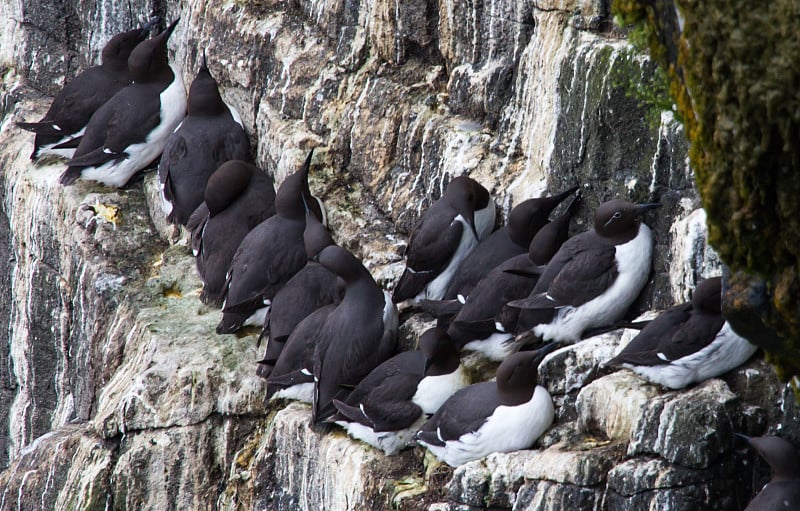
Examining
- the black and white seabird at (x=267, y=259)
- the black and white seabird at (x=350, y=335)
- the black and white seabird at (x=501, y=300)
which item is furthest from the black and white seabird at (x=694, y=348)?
the black and white seabird at (x=267, y=259)

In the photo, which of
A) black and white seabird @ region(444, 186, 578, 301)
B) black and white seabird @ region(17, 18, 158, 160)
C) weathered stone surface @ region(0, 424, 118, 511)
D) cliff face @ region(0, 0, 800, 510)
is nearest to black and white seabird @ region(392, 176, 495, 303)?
black and white seabird @ region(444, 186, 578, 301)

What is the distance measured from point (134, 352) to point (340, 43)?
8.87 ft

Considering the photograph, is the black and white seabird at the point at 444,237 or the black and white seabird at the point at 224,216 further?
the black and white seabird at the point at 224,216

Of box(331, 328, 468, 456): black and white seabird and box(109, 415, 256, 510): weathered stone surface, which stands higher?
box(331, 328, 468, 456): black and white seabird

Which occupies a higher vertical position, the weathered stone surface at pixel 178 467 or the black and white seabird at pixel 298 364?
the black and white seabird at pixel 298 364

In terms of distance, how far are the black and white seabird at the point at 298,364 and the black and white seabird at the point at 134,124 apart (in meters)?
3.10

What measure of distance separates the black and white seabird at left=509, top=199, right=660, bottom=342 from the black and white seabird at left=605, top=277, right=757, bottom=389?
648mm

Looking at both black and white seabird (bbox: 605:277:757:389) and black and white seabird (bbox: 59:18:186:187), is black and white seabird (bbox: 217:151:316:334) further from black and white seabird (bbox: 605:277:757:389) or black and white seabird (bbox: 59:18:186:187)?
black and white seabird (bbox: 605:277:757:389)

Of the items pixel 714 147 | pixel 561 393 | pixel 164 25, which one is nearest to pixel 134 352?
pixel 561 393

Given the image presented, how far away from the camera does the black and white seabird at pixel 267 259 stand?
768 centimetres

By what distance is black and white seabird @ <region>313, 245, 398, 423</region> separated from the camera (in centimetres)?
661

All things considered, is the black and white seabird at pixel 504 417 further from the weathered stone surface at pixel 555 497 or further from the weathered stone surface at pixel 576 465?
the weathered stone surface at pixel 555 497

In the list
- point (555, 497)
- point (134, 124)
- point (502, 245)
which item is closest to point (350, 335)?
point (502, 245)

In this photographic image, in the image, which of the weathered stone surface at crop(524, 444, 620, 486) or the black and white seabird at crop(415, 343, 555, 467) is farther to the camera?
the black and white seabird at crop(415, 343, 555, 467)
